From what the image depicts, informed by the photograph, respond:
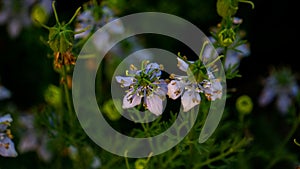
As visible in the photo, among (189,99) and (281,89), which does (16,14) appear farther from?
(189,99)

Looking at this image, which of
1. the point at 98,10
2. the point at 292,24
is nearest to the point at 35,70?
the point at 98,10

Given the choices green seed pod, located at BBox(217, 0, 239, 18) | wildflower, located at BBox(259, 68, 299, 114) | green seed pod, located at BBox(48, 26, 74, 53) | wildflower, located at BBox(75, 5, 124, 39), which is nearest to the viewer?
green seed pod, located at BBox(48, 26, 74, 53)

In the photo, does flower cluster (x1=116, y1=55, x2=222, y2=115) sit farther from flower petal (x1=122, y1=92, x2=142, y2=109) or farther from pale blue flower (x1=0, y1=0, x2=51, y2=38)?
pale blue flower (x1=0, y1=0, x2=51, y2=38)

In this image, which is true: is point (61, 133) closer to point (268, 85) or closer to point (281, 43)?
point (268, 85)

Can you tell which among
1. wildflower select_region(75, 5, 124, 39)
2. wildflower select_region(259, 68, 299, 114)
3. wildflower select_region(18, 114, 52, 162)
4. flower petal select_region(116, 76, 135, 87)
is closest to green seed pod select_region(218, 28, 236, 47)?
flower petal select_region(116, 76, 135, 87)

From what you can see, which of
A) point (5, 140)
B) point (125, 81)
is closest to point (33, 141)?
point (5, 140)

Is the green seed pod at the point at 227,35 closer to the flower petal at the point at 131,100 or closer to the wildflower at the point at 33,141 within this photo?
the flower petal at the point at 131,100
